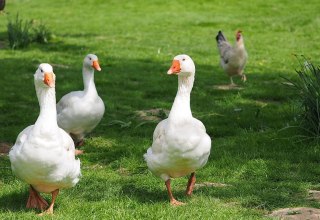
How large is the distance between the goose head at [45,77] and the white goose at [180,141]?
134cm

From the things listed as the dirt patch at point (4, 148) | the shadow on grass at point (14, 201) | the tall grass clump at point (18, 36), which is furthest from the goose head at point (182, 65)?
the tall grass clump at point (18, 36)

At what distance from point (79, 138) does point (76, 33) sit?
13500mm

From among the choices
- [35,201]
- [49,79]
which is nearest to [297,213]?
[35,201]

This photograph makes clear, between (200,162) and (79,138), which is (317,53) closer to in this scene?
(79,138)

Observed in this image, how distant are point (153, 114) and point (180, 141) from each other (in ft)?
16.1

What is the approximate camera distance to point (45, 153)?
19.9ft

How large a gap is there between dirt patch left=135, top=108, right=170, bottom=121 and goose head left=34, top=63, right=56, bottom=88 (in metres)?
4.79

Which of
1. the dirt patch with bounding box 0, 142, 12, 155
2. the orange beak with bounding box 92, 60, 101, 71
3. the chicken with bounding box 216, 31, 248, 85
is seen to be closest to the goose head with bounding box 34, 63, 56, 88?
the dirt patch with bounding box 0, 142, 12, 155

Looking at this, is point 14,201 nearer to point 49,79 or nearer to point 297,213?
point 49,79

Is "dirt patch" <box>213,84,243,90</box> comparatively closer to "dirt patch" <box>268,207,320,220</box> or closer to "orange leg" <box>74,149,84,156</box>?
"orange leg" <box>74,149,84,156</box>

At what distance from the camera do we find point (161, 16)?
26.7m

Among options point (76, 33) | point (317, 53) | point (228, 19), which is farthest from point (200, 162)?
point (228, 19)

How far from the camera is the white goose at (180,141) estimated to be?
6590 millimetres

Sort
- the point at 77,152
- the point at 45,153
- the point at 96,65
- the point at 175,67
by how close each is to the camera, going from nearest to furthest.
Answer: the point at 45,153 < the point at 175,67 < the point at 77,152 < the point at 96,65
